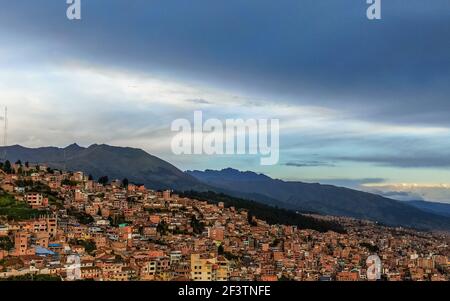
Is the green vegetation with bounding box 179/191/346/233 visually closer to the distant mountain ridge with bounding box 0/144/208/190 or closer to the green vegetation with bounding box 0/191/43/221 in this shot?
the green vegetation with bounding box 0/191/43/221

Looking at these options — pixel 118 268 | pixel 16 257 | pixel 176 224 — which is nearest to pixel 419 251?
pixel 176 224

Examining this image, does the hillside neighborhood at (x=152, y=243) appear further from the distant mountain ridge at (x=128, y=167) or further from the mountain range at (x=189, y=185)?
the distant mountain ridge at (x=128, y=167)

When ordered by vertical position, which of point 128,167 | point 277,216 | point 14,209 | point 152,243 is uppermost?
point 128,167

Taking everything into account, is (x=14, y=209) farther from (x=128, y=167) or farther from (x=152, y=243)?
(x=128, y=167)

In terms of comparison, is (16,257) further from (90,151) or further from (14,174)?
(90,151)

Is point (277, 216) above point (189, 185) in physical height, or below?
below

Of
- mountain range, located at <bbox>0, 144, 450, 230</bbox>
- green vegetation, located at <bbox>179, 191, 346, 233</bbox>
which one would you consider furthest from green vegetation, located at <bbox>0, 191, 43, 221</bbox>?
mountain range, located at <bbox>0, 144, 450, 230</bbox>

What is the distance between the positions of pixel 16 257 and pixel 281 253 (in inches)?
755

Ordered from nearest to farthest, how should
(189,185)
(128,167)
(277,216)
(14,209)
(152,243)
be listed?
(152,243)
(14,209)
(277,216)
(189,185)
(128,167)

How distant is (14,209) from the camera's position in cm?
3741

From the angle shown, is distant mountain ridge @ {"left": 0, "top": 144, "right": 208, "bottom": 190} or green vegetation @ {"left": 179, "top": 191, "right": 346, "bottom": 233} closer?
green vegetation @ {"left": 179, "top": 191, "right": 346, "bottom": 233}

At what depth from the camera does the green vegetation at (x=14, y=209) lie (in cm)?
3588

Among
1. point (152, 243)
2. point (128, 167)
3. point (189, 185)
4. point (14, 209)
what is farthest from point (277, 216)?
point (128, 167)

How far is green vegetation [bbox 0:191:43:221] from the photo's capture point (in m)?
35.9
